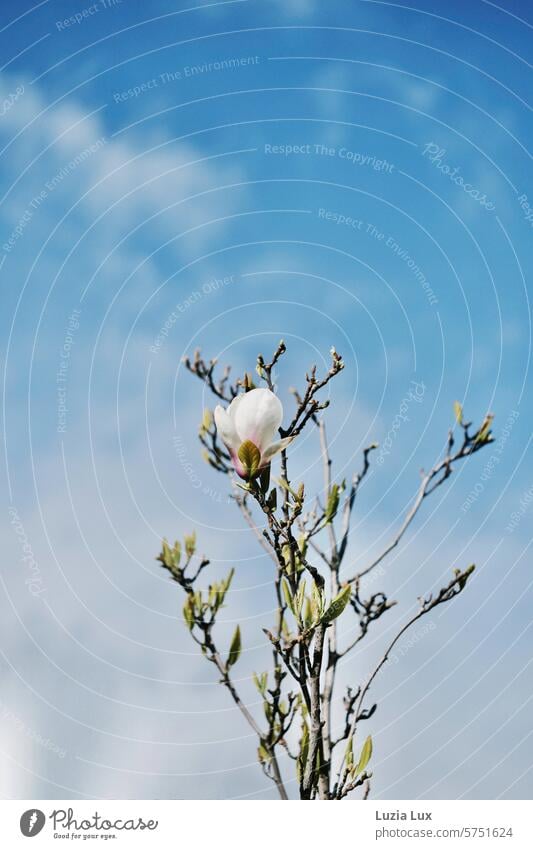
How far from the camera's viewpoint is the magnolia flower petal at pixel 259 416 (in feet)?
2.31

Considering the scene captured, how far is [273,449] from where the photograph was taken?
28.2 inches

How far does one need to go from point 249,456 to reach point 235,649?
47 cm

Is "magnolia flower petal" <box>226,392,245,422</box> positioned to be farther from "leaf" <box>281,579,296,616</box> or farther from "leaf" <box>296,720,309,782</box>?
"leaf" <box>296,720,309,782</box>

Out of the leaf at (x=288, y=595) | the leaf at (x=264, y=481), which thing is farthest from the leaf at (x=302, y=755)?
the leaf at (x=264, y=481)

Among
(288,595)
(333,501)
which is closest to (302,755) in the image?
(288,595)

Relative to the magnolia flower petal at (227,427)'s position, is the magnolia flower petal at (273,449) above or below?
below

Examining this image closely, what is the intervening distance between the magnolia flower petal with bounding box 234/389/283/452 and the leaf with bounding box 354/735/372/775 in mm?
453

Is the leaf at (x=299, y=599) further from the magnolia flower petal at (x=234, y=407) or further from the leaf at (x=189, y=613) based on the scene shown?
the leaf at (x=189, y=613)

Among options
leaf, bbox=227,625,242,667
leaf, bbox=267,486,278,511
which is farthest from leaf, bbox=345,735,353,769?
leaf, bbox=267,486,278,511

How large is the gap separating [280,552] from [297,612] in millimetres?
65
